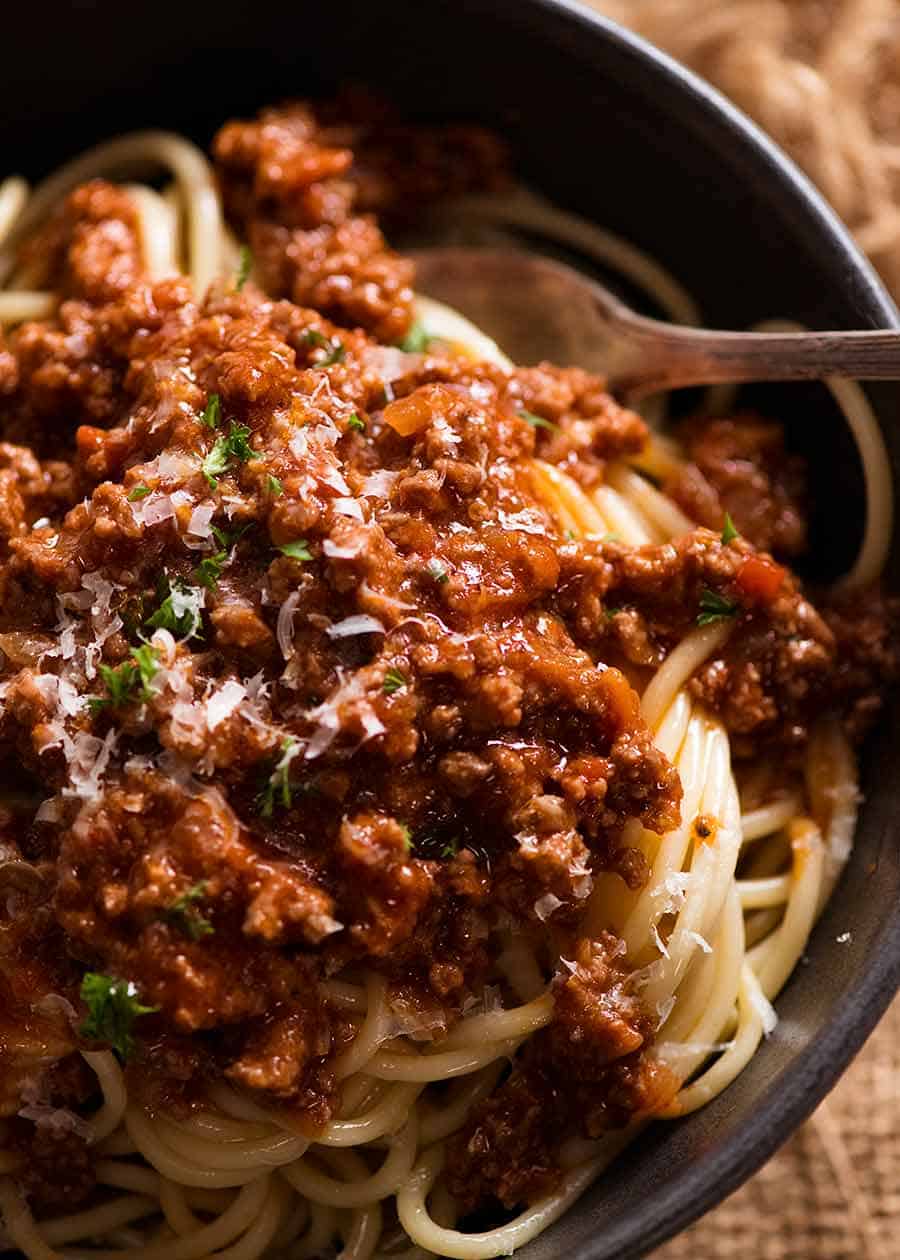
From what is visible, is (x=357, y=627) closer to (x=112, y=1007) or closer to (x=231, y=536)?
(x=231, y=536)

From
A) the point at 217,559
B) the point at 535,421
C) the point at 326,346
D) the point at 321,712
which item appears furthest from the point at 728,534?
the point at 217,559

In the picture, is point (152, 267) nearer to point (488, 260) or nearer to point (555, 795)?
point (488, 260)

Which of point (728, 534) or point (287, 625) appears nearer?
point (287, 625)

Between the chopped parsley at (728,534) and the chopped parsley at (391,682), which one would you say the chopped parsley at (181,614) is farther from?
the chopped parsley at (728,534)

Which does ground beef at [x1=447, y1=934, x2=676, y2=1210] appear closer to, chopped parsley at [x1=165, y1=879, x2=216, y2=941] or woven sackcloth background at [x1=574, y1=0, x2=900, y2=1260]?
chopped parsley at [x1=165, y1=879, x2=216, y2=941]

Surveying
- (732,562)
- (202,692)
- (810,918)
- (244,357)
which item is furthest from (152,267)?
(810,918)
